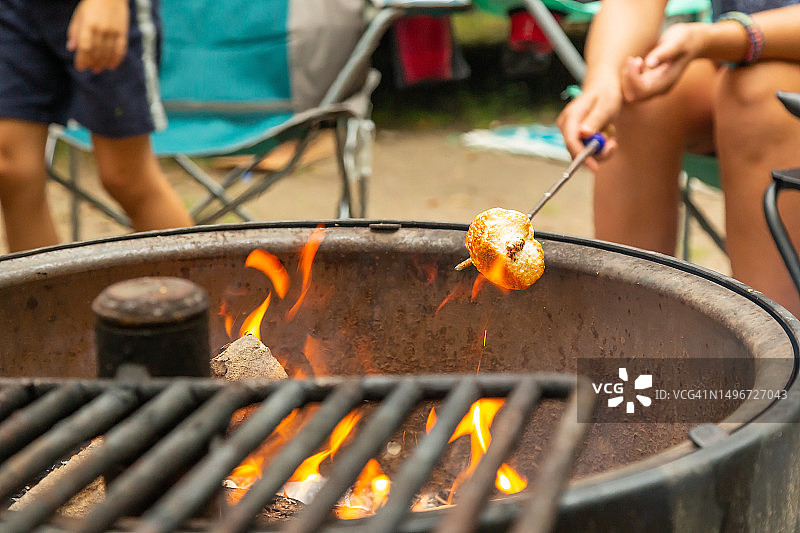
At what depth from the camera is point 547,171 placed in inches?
174

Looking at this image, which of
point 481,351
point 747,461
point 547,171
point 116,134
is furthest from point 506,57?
point 747,461

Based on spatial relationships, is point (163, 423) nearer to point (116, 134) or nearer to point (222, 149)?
point (116, 134)

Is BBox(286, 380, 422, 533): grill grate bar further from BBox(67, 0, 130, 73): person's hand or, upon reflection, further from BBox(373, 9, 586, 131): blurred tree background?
BBox(373, 9, 586, 131): blurred tree background

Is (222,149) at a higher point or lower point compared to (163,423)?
lower

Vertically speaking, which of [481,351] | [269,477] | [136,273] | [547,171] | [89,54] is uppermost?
[89,54]

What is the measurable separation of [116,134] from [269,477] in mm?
1693

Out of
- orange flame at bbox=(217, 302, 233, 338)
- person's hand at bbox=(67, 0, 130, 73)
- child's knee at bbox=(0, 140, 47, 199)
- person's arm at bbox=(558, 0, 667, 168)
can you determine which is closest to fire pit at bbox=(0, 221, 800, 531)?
orange flame at bbox=(217, 302, 233, 338)

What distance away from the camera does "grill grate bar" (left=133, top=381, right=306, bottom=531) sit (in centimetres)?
56

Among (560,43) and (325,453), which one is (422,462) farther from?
(560,43)

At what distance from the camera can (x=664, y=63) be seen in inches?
58.4

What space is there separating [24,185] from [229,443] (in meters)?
1.62

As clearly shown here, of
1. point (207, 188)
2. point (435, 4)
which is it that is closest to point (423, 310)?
point (435, 4)

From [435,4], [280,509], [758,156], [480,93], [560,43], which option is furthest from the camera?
[480,93]

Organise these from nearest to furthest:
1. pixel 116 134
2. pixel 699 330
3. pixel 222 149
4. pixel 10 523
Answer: pixel 10 523, pixel 699 330, pixel 116 134, pixel 222 149
